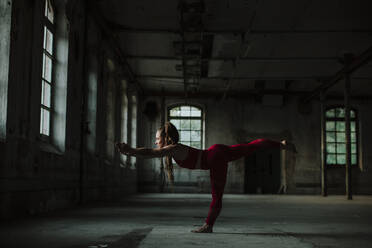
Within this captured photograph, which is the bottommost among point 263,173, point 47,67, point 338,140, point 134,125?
point 263,173

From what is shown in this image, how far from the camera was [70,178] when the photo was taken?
28.2 feet

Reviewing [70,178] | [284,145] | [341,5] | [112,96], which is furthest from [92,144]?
[284,145]

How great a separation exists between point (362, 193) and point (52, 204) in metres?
15.3

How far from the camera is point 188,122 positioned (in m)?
19.7

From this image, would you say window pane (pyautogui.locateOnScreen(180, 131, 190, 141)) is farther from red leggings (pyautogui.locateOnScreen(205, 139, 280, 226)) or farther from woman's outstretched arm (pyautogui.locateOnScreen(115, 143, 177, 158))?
woman's outstretched arm (pyautogui.locateOnScreen(115, 143, 177, 158))

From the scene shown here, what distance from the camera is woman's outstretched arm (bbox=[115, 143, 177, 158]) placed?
3.65 m

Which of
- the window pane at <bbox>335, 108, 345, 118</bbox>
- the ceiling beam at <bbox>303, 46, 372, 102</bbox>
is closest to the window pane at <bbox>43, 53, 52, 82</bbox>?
the ceiling beam at <bbox>303, 46, 372, 102</bbox>

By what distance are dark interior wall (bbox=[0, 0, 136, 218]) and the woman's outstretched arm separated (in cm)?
242

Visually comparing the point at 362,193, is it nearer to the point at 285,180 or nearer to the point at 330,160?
the point at 330,160

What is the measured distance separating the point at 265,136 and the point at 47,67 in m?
13.1

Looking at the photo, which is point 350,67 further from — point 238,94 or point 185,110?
point 185,110

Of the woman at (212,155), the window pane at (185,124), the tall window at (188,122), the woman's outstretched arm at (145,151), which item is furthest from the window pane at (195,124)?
the woman's outstretched arm at (145,151)

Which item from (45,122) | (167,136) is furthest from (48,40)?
(167,136)

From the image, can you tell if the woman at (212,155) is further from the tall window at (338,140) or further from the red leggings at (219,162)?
the tall window at (338,140)
